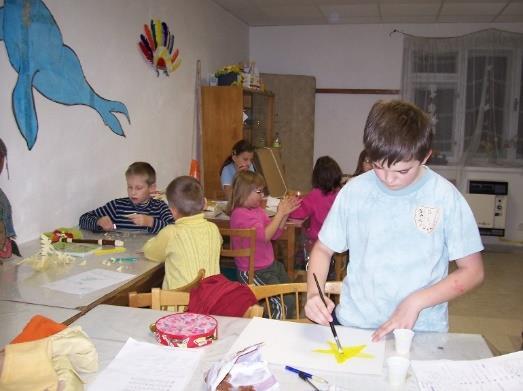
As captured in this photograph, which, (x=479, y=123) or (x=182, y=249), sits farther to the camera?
(x=479, y=123)

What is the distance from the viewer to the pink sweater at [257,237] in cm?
303

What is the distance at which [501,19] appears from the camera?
584 centimetres

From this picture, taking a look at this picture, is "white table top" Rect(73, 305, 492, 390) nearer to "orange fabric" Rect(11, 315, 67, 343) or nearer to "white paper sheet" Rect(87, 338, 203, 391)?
"white paper sheet" Rect(87, 338, 203, 391)

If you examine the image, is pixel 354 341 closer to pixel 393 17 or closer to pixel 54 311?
pixel 54 311

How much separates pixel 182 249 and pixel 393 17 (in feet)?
15.3

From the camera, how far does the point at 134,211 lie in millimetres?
3117

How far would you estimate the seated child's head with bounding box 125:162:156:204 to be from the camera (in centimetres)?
306

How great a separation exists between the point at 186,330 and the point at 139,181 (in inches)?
71.8

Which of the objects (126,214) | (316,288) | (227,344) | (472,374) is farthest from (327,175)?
(472,374)

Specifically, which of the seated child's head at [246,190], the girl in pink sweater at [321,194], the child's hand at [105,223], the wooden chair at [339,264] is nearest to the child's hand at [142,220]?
the child's hand at [105,223]

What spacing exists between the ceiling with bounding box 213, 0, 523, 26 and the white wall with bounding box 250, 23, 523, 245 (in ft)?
0.55

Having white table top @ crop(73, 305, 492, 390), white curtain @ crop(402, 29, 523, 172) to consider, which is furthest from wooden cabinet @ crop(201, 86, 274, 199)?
white table top @ crop(73, 305, 492, 390)

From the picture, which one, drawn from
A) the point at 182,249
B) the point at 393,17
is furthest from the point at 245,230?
the point at 393,17

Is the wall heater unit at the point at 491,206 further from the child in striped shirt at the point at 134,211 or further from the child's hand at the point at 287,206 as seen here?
the child in striped shirt at the point at 134,211
